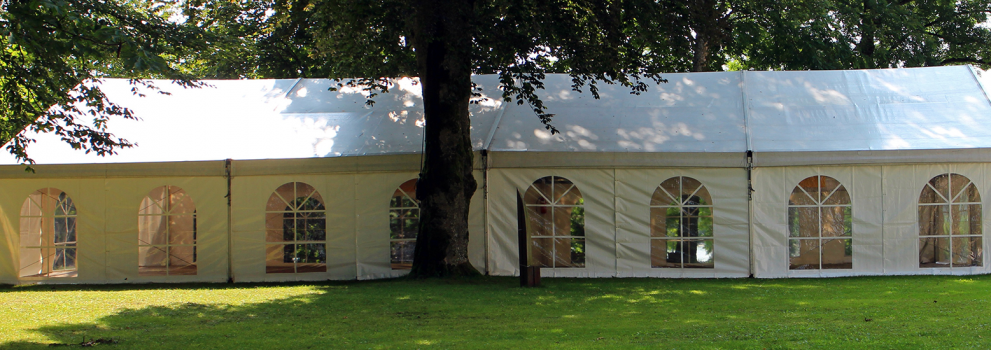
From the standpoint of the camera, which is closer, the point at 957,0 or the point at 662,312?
the point at 662,312

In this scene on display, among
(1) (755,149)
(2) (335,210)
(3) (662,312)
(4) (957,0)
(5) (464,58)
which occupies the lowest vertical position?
(3) (662,312)

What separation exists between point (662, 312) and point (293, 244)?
670 centimetres

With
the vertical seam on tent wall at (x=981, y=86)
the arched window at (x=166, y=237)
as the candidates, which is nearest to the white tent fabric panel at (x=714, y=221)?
the vertical seam on tent wall at (x=981, y=86)

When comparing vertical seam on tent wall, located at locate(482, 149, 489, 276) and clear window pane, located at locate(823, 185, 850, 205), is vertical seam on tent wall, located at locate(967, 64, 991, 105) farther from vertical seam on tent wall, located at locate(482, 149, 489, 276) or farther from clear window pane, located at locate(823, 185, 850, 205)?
vertical seam on tent wall, located at locate(482, 149, 489, 276)

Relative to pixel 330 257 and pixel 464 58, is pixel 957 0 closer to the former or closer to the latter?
pixel 464 58

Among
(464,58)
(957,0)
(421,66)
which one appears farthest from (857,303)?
(957,0)

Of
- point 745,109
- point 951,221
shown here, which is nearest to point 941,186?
point 951,221

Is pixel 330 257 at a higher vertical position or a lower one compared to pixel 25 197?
lower

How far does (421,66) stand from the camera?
11914 millimetres

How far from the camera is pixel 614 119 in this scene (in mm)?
13078

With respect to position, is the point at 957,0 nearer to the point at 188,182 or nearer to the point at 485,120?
the point at 485,120

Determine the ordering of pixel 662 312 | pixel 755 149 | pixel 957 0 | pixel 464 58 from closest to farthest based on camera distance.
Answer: pixel 662 312 → pixel 464 58 → pixel 755 149 → pixel 957 0

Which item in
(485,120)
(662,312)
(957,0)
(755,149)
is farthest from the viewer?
(957,0)

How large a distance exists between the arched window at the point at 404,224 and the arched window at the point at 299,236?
1.14m
